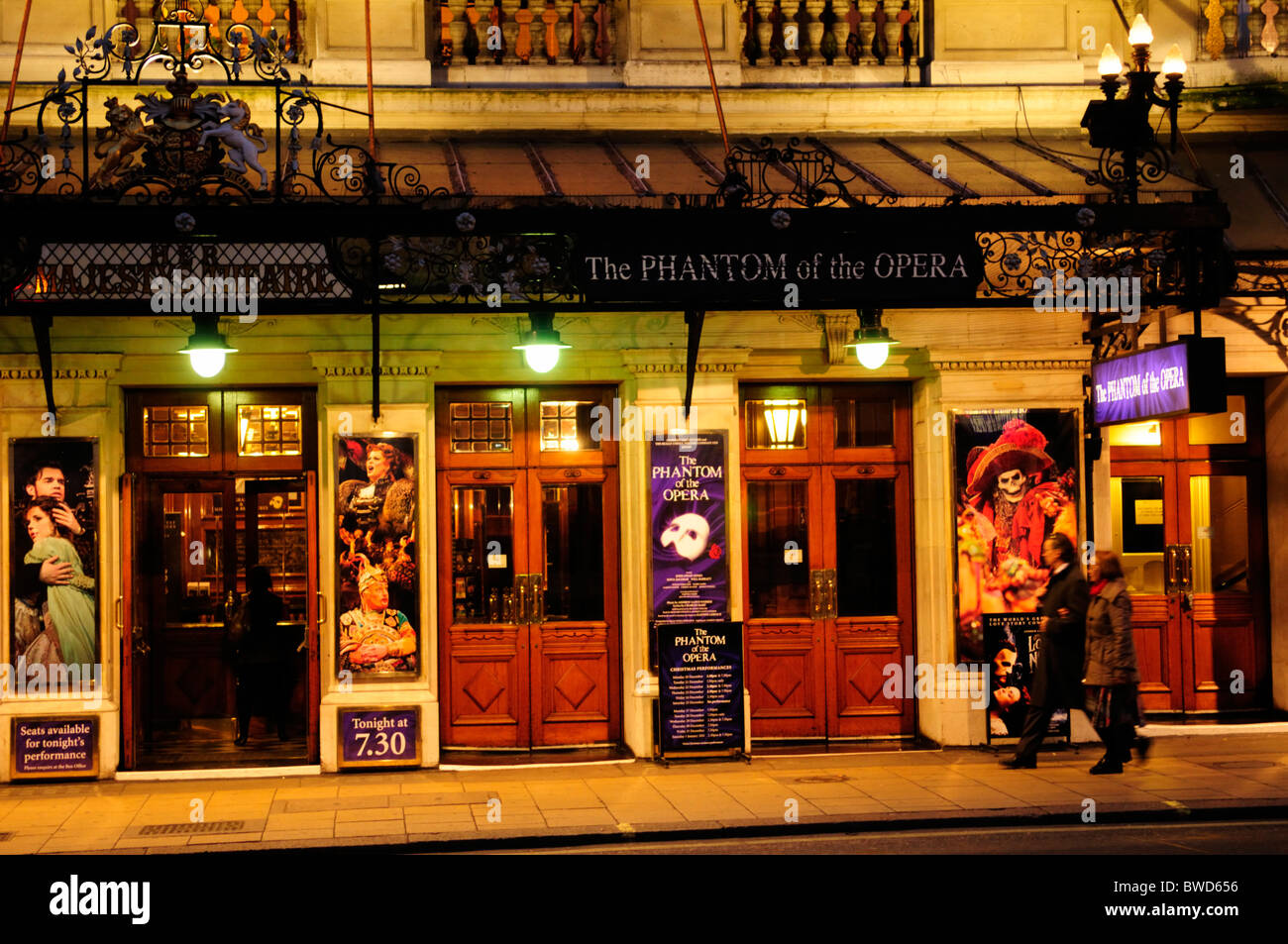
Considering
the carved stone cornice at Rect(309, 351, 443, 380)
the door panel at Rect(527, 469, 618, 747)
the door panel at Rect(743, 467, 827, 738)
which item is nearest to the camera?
the carved stone cornice at Rect(309, 351, 443, 380)

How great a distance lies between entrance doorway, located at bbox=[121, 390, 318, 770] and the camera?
14.0 m

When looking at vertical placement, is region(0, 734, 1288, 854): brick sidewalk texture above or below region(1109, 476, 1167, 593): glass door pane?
below

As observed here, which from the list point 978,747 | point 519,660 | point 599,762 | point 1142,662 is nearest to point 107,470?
point 519,660

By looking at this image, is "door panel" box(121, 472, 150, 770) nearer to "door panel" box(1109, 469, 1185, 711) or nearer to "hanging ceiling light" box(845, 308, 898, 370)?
"hanging ceiling light" box(845, 308, 898, 370)

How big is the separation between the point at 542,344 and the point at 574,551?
2529mm

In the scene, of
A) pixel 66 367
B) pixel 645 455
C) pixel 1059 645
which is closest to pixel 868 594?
pixel 1059 645

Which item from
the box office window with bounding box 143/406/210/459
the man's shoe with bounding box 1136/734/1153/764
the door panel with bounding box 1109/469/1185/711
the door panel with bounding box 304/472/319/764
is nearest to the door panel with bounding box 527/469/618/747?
the door panel with bounding box 304/472/319/764

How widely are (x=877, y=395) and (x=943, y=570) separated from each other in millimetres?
1924

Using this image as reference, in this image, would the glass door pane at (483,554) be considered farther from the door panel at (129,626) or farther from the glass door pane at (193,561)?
the door panel at (129,626)

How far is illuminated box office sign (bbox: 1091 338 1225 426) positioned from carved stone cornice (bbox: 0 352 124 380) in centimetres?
902

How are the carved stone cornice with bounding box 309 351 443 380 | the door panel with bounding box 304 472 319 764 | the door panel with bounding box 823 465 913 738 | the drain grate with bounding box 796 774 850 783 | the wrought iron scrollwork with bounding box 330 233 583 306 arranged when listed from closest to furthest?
1. the wrought iron scrollwork with bounding box 330 233 583 306
2. the drain grate with bounding box 796 774 850 783
3. the carved stone cornice with bounding box 309 351 443 380
4. the door panel with bounding box 304 472 319 764
5. the door panel with bounding box 823 465 913 738

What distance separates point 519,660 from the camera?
1423 centimetres

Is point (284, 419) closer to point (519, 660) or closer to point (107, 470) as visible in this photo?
point (107, 470)

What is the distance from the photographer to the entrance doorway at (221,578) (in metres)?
14.0
